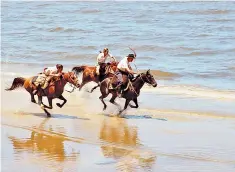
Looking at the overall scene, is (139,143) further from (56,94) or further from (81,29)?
(81,29)

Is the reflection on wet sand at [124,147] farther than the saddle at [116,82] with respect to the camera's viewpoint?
No

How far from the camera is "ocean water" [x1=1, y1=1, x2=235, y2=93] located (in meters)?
28.1

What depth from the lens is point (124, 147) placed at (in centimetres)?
1323

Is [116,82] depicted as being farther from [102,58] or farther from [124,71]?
[102,58]

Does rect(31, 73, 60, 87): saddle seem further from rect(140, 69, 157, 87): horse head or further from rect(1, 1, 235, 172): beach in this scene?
rect(140, 69, 157, 87): horse head

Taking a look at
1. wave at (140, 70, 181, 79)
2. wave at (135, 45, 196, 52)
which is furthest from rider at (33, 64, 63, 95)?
wave at (135, 45, 196, 52)

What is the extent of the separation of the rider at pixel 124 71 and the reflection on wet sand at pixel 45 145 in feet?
11.4

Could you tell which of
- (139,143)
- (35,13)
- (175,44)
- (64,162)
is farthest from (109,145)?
(35,13)

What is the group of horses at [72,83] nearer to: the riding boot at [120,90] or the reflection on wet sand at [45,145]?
the riding boot at [120,90]

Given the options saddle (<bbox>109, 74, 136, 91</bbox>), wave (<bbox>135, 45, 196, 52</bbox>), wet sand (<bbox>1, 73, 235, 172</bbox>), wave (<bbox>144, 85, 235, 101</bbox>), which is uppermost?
saddle (<bbox>109, 74, 136, 91</bbox>)

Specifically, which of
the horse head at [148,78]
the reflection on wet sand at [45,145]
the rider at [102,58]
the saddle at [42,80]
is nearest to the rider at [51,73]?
the saddle at [42,80]

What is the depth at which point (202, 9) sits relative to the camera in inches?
2388

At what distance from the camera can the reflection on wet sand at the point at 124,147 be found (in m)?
11.9

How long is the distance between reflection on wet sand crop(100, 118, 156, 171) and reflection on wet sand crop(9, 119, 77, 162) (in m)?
0.88
